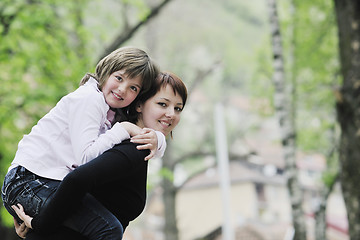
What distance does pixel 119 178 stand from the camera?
6.52 feet

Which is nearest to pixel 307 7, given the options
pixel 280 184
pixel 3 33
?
pixel 3 33

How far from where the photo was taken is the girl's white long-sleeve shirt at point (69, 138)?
1.98m

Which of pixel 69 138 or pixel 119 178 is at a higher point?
pixel 69 138

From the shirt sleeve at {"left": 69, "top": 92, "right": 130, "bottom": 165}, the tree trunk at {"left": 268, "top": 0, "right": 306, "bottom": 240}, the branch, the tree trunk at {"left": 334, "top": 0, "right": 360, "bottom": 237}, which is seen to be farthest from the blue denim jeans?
the tree trunk at {"left": 268, "top": 0, "right": 306, "bottom": 240}

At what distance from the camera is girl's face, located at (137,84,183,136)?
2.26m

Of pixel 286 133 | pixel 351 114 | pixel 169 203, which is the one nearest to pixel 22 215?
pixel 351 114

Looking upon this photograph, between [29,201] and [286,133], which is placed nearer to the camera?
[29,201]

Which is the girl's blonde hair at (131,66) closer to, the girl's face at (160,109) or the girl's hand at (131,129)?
the girl's face at (160,109)

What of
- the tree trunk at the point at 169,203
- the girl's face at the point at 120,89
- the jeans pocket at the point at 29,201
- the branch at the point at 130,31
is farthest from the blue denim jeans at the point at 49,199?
the tree trunk at the point at 169,203

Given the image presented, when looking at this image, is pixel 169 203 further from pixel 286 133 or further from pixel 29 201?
pixel 29 201

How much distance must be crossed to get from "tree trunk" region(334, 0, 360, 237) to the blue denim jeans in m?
4.37

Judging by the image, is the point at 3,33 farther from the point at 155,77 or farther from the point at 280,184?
the point at 280,184

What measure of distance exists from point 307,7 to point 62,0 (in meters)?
10.7

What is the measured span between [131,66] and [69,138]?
43 centimetres
